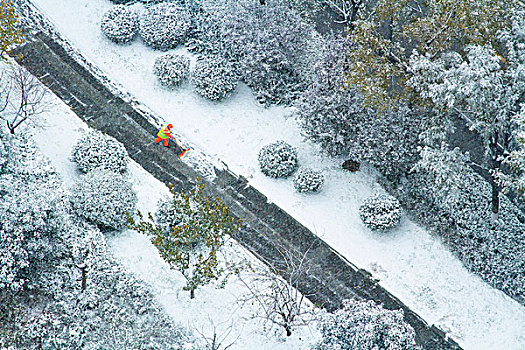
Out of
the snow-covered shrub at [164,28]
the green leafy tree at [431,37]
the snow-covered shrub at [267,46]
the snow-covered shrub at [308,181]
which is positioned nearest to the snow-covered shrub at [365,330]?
the snow-covered shrub at [308,181]

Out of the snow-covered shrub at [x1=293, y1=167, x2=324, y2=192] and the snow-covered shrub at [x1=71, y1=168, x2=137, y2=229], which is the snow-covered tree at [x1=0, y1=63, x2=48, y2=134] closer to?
the snow-covered shrub at [x1=71, y1=168, x2=137, y2=229]

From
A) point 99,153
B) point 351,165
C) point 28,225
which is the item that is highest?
point 351,165

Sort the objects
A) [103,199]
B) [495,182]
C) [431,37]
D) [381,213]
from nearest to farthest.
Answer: [495,182] → [103,199] → [431,37] → [381,213]

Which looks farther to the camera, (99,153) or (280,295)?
(99,153)

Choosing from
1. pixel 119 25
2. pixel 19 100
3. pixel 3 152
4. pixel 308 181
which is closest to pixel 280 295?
pixel 308 181

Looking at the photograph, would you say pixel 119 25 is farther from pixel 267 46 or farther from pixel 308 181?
pixel 308 181

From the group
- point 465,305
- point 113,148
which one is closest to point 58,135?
point 113,148
